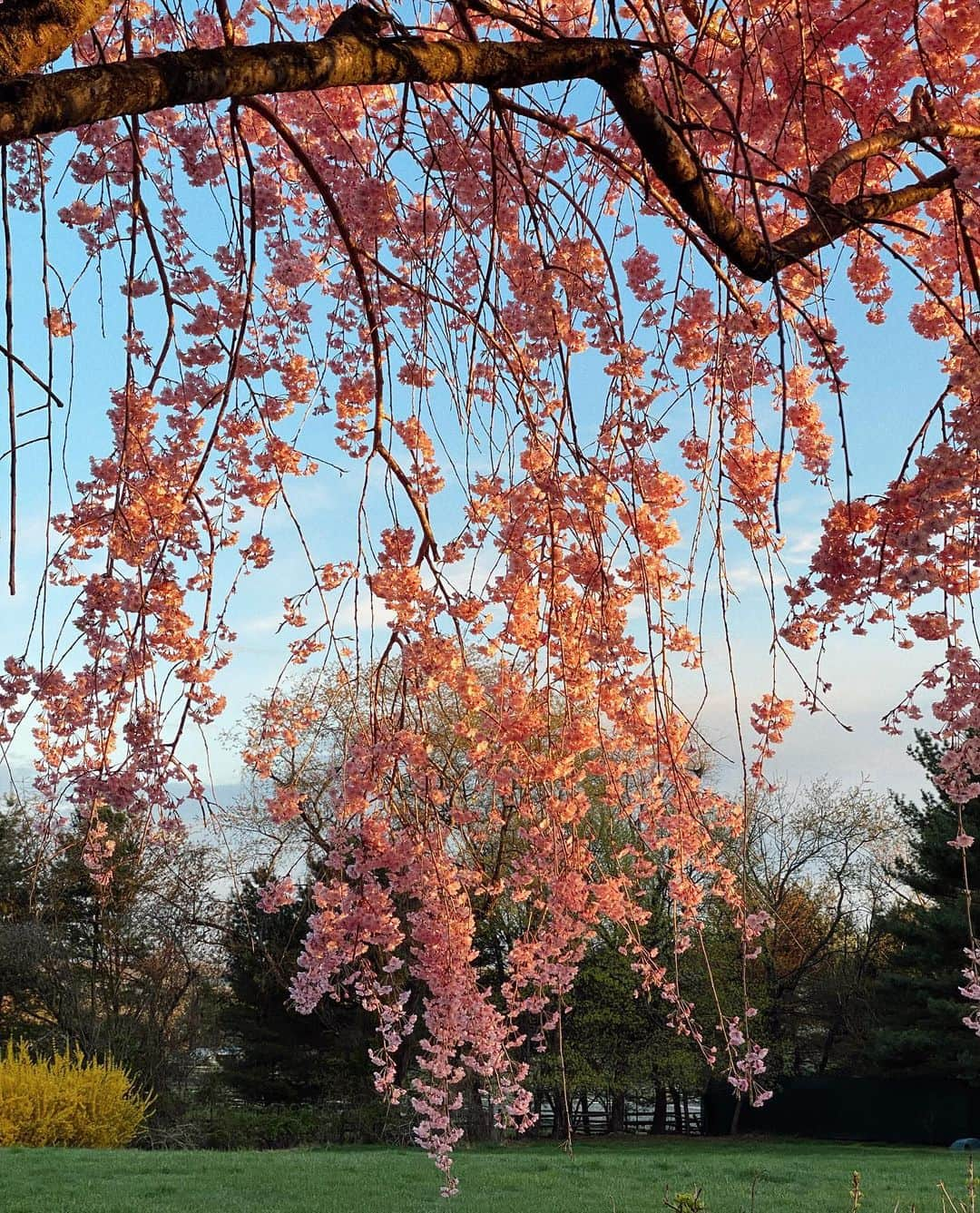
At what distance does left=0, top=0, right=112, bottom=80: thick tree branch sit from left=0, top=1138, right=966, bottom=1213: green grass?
6364 millimetres

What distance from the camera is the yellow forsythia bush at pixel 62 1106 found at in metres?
9.97

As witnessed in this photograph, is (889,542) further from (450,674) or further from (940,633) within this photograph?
(450,674)

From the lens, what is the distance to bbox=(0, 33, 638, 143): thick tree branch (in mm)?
1363

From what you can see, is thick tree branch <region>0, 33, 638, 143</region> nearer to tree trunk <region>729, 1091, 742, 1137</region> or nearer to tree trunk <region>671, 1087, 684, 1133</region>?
tree trunk <region>729, 1091, 742, 1137</region>

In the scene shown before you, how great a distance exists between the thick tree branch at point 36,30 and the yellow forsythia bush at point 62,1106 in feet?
34.1

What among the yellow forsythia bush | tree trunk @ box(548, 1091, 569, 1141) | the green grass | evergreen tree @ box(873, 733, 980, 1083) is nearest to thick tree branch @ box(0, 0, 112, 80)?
the green grass

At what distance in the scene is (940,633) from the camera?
204 centimetres

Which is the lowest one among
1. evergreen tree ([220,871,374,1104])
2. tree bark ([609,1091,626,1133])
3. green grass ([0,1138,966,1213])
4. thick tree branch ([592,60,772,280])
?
tree bark ([609,1091,626,1133])

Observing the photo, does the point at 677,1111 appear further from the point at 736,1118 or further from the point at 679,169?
the point at 679,169

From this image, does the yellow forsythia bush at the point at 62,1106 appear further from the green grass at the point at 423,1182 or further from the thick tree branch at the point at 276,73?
the thick tree branch at the point at 276,73

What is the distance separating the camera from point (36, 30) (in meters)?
1.40

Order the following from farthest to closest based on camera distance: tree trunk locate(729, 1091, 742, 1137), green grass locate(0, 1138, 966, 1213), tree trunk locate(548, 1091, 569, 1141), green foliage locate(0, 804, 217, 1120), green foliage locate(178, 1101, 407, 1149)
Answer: tree trunk locate(729, 1091, 742, 1137) < tree trunk locate(548, 1091, 569, 1141) < green foliage locate(0, 804, 217, 1120) < green foliage locate(178, 1101, 407, 1149) < green grass locate(0, 1138, 966, 1213)

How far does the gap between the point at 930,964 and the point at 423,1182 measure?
328 inches

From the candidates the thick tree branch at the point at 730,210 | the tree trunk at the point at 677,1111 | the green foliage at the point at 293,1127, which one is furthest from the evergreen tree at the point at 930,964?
the thick tree branch at the point at 730,210
